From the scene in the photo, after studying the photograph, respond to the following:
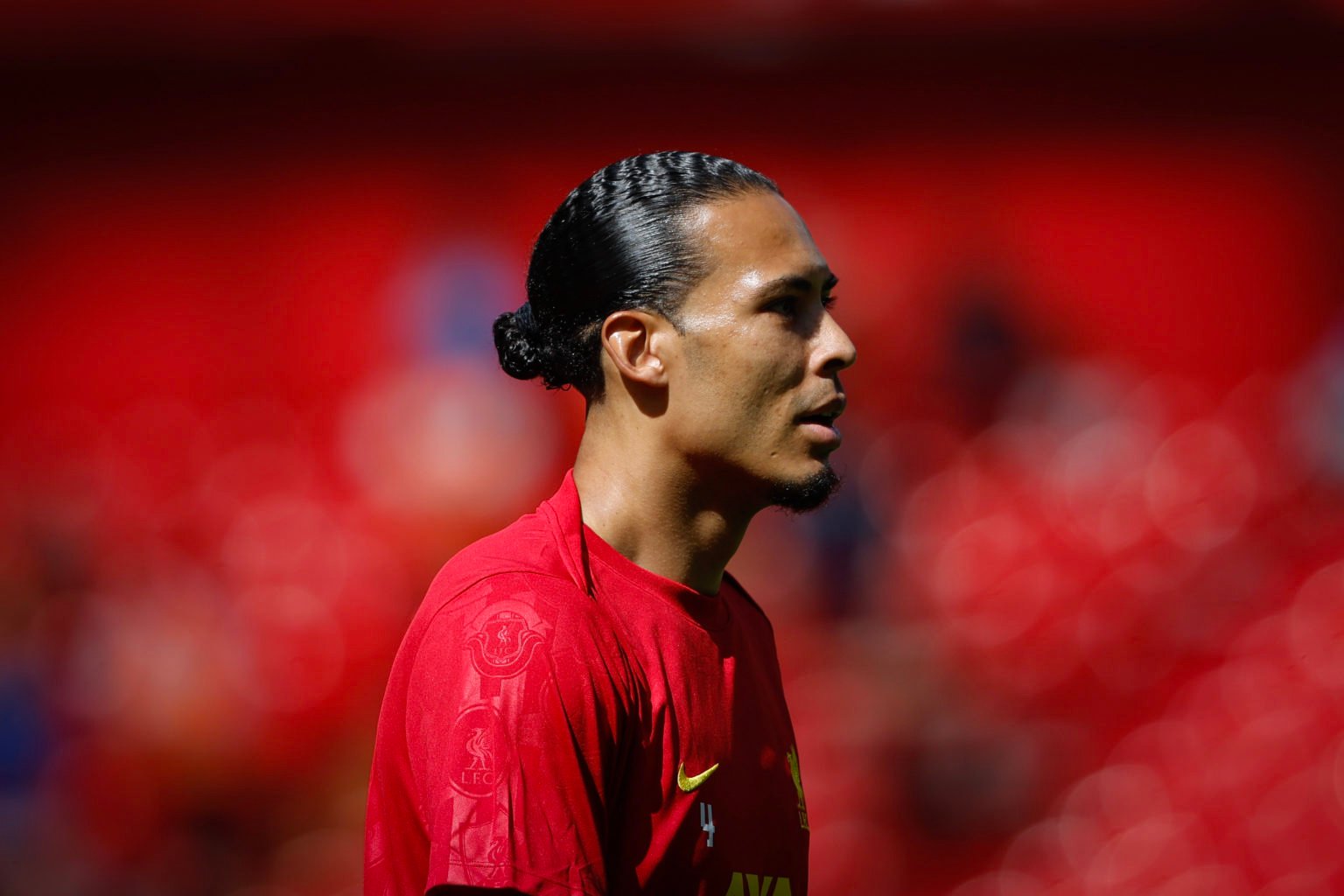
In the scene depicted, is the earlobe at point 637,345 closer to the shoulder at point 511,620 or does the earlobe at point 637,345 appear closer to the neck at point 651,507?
the neck at point 651,507

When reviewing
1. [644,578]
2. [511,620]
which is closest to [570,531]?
[644,578]

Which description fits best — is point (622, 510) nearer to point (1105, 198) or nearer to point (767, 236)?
point (767, 236)

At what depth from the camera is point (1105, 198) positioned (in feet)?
14.4

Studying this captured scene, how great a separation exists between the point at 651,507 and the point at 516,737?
1.45 ft

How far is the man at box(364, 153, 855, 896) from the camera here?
1.38m

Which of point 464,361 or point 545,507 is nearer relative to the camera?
point 545,507

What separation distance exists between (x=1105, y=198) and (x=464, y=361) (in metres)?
2.14

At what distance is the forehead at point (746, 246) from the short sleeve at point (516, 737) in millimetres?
460

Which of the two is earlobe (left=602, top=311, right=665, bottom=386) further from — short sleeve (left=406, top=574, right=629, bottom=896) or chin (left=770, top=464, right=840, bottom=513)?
short sleeve (left=406, top=574, right=629, bottom=896)

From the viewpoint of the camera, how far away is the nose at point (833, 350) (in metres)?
1.71

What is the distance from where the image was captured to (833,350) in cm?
171

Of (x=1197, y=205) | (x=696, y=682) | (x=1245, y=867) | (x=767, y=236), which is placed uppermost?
(x=1197, y=205)

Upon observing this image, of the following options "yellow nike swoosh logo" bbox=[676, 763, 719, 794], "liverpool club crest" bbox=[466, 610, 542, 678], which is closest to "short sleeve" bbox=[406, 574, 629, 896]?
"liverpool club crest" bbox=[466, 610, 542, 678]

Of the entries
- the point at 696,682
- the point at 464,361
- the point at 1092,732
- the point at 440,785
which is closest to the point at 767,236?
the point at 696,682
